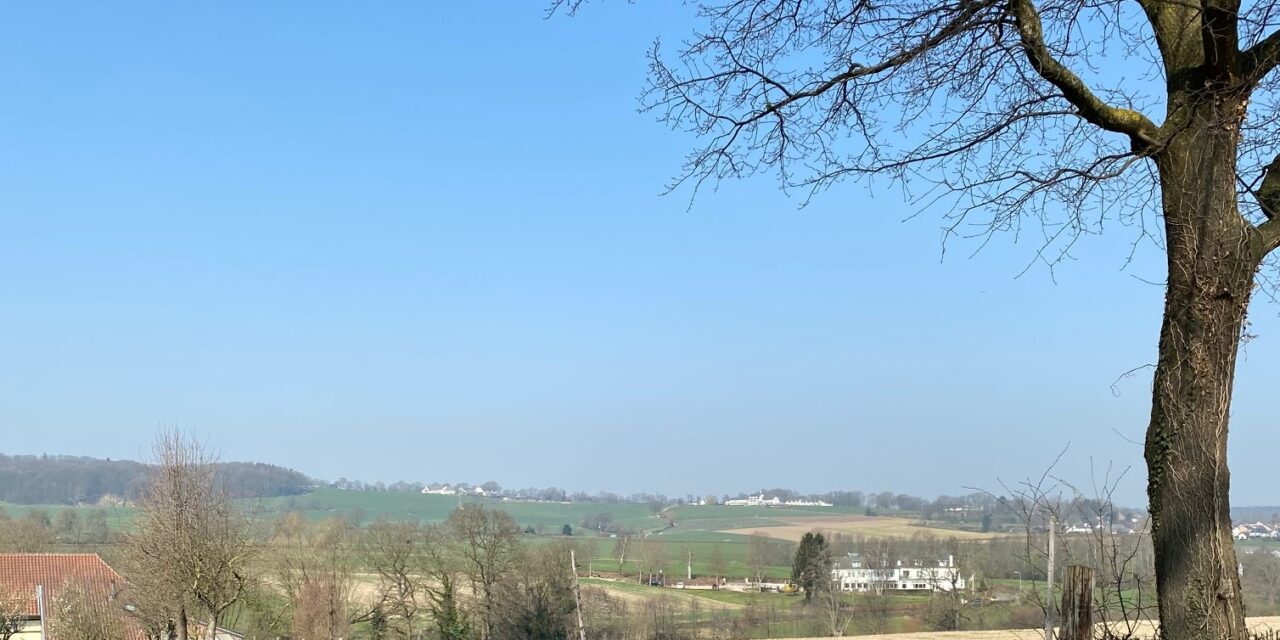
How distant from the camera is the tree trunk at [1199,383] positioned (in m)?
3.78

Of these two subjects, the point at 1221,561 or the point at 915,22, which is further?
the point at 915,22

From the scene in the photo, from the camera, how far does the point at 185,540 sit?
16000mm

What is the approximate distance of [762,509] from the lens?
104m

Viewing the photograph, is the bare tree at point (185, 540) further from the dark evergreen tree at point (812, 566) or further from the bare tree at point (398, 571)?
the dark evergreen tree at point (812, 566)

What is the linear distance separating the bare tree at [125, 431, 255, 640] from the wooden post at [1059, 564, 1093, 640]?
14.9 metres

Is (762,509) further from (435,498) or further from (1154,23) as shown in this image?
(1154,23)

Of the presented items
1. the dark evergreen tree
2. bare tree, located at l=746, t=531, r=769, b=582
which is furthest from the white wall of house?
bare tree, located at l=746, t=531, r=769, b=582

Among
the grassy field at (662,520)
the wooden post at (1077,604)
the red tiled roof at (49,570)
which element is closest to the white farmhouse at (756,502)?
the grassy field at (662,520)

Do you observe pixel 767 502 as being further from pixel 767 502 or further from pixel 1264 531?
pixel 1264 531

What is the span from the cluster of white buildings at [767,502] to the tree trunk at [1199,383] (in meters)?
95.8

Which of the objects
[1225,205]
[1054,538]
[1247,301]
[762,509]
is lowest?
[762,509]

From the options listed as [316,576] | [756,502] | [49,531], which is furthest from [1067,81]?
[756,502]

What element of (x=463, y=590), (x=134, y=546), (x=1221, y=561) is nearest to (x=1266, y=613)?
(x=1221, y=561)

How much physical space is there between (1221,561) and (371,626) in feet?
117
